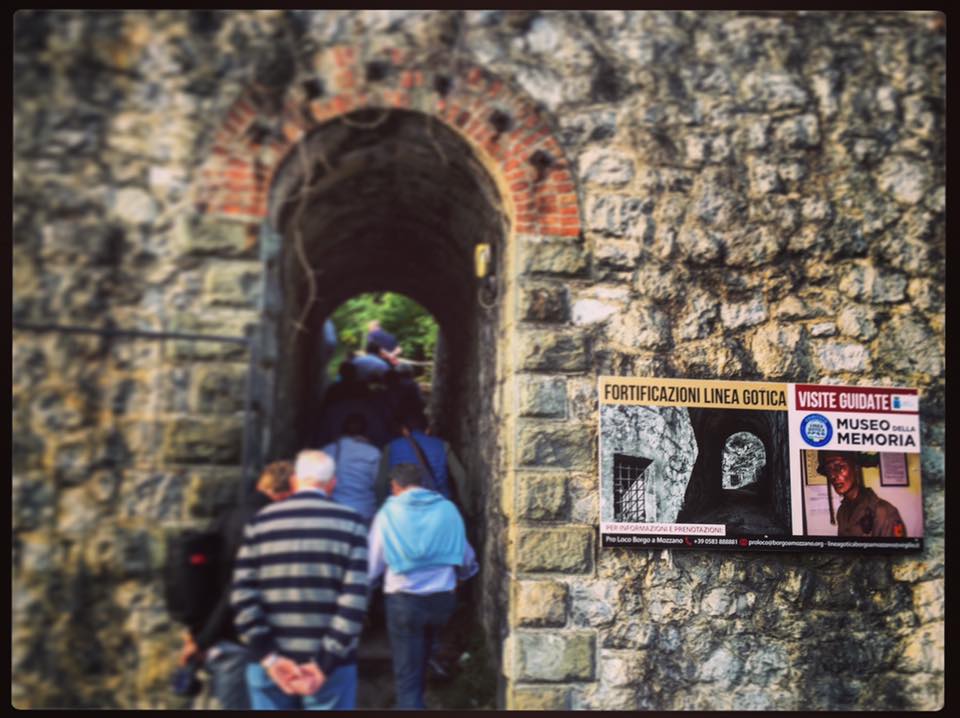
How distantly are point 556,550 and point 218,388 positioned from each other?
1.84 metres

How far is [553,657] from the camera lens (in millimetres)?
3598

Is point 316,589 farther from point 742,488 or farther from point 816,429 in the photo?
point 816,429

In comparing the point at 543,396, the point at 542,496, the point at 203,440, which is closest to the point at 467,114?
the point at 543,396

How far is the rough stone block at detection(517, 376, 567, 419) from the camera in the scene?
12.3ft

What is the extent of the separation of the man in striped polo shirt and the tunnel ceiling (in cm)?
157

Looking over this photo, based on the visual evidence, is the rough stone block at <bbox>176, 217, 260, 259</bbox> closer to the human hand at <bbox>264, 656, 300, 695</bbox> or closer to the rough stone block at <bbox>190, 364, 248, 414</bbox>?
the rough stone block at <bbox>190, 364, 248, 414</bbox>

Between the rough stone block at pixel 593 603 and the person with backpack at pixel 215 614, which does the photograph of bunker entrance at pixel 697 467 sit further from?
the person with backpack at pixel 215 614

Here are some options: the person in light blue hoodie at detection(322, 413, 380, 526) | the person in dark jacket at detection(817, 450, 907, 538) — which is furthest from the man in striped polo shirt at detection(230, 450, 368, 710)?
the person in dark jacket at detection(817, 450, 907, 538)

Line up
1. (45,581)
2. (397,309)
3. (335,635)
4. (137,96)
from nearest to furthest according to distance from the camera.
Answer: (335,635) → (45,581) → (137,96) → (397,309)

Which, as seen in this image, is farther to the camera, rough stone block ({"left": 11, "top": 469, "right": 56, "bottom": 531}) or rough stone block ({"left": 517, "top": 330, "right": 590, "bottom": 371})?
rough stone block ({"left": 517, "top": 330, "right": 590, "bottom": 371})

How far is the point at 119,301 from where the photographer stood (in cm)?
355

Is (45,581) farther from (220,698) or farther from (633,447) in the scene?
(633,447)

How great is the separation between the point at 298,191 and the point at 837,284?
2.98 meters

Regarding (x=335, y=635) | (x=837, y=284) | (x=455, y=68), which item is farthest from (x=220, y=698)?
(x=837, y=284)
